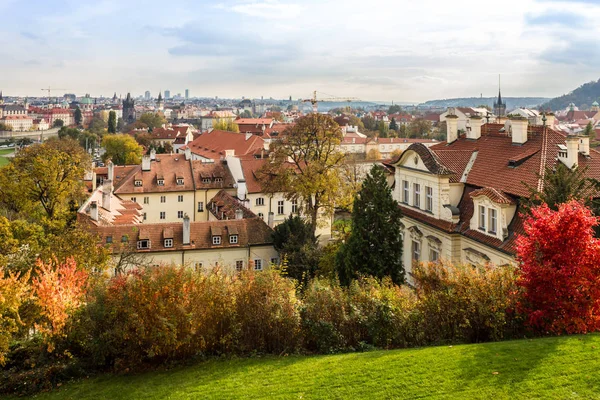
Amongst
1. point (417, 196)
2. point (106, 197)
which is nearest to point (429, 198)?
point (417, 196)

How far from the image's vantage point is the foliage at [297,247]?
34750 mm

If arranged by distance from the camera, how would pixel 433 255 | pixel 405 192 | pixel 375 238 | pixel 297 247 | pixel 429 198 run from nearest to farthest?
pixel 375 238 → pixel 433 255 → pixel 429 198 → pixel 405 192 → pixel 297 247

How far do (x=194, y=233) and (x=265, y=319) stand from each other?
2190cm

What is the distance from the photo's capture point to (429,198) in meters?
29.7

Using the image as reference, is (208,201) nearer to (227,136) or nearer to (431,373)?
(227,136)

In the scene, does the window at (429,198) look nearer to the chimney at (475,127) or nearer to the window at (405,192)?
the window at (405,192)

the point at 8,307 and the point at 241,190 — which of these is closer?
the point at 8,307

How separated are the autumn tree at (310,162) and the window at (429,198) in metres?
12.6

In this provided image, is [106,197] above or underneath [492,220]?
underneath

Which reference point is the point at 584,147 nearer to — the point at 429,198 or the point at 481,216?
the point at 481,216

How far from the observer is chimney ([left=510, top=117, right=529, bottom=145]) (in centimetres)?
2739

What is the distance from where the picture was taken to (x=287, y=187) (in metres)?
42.1

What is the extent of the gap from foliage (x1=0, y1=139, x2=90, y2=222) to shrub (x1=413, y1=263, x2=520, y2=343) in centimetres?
3358

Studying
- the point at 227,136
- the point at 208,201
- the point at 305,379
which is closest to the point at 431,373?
the point at 305,379
